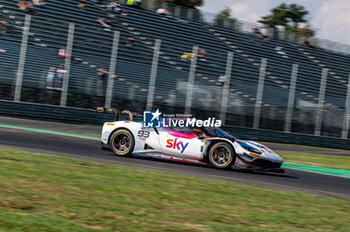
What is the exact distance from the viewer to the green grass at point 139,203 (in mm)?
3906

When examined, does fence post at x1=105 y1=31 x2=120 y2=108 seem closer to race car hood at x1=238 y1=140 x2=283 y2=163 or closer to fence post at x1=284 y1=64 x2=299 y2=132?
fence post at x1=284 y1=64 x2=299 y2=132

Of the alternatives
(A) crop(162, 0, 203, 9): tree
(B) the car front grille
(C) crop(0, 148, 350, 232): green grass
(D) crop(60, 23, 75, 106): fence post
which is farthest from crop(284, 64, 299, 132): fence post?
(A) crop(162, 0, 203, 9): tree

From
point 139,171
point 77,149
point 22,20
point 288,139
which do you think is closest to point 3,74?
point 22,20

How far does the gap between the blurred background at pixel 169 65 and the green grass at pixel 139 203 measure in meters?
10.9

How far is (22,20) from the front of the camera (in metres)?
17.9

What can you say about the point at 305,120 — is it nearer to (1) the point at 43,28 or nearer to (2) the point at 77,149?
(1) the point at 43,28

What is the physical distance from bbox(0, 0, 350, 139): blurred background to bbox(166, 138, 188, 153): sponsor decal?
9340 millimetres

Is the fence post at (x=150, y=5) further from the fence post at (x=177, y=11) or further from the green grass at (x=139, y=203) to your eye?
the green grass at (x=139, y=203)

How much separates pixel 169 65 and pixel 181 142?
11211mm

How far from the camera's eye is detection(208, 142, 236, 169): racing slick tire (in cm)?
907

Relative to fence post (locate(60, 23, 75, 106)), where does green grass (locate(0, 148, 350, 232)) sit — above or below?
below

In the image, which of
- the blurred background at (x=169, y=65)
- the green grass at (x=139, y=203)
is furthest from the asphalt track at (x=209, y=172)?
the blurred background at (x=169, y=65)

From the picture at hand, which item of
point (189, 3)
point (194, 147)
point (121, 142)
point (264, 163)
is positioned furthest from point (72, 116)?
point (189, 3)

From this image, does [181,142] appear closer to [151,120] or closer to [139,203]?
[151,120]
